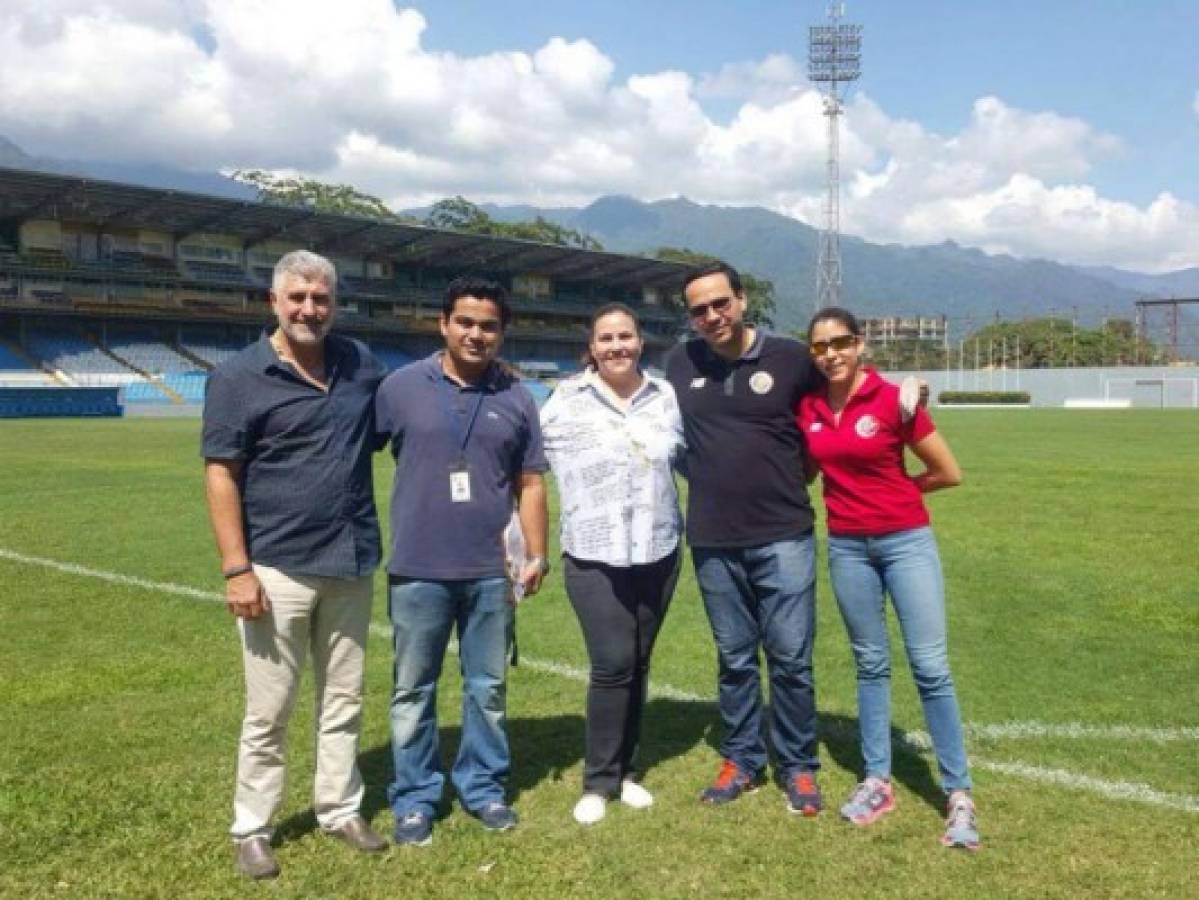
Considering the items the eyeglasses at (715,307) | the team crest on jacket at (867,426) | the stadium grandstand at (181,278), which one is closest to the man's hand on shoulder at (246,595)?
the eyeglasses at (715,307)

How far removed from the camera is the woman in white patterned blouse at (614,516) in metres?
3.79

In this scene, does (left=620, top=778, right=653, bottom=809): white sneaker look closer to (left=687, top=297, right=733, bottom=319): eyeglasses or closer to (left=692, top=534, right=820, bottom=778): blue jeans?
(left=692, top=534, right=820, bottom=778): blue jeans

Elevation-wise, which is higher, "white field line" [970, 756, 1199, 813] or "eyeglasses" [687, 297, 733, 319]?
"eyeglasses" [687, 297, 733, 319]

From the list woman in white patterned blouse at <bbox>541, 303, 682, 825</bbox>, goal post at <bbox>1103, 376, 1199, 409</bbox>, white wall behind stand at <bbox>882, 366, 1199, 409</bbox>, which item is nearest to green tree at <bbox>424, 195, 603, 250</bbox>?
white wall behind stand at <bbox>882, 366, 1199, 409</bbox>

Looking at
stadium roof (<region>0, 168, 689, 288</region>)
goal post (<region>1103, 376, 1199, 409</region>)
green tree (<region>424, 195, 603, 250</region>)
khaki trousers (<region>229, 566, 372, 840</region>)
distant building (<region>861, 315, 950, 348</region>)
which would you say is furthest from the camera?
distant building (<region>861, 315, 950, 348</region>)

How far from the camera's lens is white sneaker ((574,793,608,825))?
3.80 meters

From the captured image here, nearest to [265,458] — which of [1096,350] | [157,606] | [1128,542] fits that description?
[157,606]

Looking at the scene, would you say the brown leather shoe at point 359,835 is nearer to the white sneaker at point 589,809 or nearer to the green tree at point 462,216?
the white sneaker at point 589,809

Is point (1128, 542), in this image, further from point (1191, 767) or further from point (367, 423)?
point (367, 423)

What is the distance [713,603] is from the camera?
408 centimetres

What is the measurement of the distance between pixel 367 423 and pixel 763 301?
92910 mm

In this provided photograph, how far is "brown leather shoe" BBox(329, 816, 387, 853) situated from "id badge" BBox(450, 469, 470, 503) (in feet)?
3.81

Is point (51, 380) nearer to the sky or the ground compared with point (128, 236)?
nearer to the ground

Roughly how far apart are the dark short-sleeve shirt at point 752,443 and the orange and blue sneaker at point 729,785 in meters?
0.90
